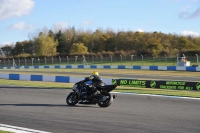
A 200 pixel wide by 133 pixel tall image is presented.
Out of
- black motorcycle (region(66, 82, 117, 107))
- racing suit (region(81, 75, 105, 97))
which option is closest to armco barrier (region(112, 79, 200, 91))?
black motorcycle (region(66, 82, 117, 107))

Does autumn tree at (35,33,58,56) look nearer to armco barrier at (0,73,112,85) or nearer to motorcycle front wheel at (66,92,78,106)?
armco barrier at (0,73,112,85)

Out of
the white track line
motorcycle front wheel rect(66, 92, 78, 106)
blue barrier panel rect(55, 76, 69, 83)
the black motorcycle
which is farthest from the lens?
blue barrier panel rect(55, 76, 69, 83)

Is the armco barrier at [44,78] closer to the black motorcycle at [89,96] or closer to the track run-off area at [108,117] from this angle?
the black motorcycle at [89,96]

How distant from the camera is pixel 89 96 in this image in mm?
11406

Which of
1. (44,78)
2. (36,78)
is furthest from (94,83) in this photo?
(36,78)

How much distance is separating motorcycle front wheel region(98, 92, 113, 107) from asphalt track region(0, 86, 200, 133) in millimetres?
179

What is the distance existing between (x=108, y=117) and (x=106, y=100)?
2094 mm

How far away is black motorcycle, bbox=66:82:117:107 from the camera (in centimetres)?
1121

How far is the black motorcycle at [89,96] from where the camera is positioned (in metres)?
11.2

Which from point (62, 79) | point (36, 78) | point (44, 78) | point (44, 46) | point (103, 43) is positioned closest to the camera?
point (62, 79)

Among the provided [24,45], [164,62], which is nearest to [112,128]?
[164,62]

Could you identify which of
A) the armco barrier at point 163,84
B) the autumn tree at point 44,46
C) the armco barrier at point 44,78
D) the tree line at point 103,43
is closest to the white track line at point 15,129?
the armco barrier at point 163,84

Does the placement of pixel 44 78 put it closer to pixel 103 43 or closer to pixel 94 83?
pixel 94 83

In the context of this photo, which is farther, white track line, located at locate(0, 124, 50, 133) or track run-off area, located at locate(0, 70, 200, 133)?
track run-off area, located at locate(0, 70, 200, 133)
